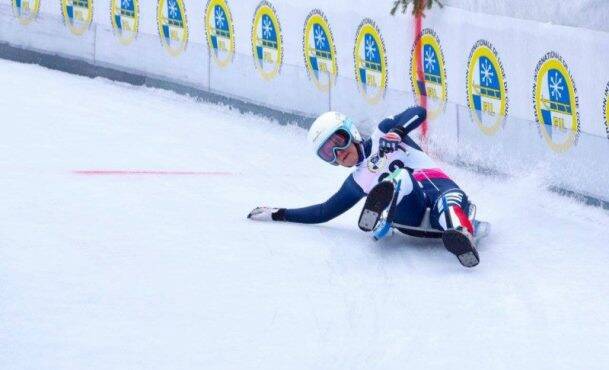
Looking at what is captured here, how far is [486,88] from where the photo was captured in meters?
9.17

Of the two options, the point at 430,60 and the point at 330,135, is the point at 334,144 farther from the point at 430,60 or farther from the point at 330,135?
the point at 430,60

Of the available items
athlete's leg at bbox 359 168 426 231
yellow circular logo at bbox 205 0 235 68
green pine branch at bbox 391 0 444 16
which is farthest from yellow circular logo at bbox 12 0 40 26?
athlete's leg at bbox 359 168 426 231

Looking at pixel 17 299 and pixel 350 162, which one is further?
pixel 350 162

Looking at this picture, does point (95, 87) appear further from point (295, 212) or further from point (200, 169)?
point (295, 212)

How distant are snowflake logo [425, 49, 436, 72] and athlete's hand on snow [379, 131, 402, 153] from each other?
2.38m

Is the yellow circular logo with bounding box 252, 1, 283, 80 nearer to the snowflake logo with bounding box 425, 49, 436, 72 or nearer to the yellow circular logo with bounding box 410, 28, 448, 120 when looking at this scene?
the yellow circular logo with bounding box 410, 28, 448, 120

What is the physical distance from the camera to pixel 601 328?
6.10 meters

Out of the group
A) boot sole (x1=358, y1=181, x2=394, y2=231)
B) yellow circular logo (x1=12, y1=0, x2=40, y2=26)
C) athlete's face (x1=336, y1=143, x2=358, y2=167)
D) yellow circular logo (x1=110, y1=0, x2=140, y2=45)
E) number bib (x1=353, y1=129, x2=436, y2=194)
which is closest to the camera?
boot sole (x1=358, y1=181, x2=394, y2=231)

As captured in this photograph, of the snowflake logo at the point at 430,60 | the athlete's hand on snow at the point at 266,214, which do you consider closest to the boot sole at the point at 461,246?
the athlete's hand on snow at the point at 266,214

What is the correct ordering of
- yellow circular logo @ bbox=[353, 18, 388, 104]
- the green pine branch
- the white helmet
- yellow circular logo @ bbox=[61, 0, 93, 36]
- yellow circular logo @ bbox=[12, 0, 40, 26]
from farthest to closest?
1. yellow circular logo @ bbox=[12, 0, 40, 26]
2. yellow circular logo @ bbox=[61, 0, 93, 36]
3. yellow circular logo @ bbox=[353, 18, 388, 104]
4. the green pine branch
5. the white helmet

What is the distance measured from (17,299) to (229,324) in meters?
1.14

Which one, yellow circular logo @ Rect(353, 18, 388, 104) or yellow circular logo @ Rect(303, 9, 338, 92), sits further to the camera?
yellow circular logo @ Rect(303, 9, 338, 92)

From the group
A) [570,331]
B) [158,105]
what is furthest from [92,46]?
[570,331]

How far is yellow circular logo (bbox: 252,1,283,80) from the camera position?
11.2 m
